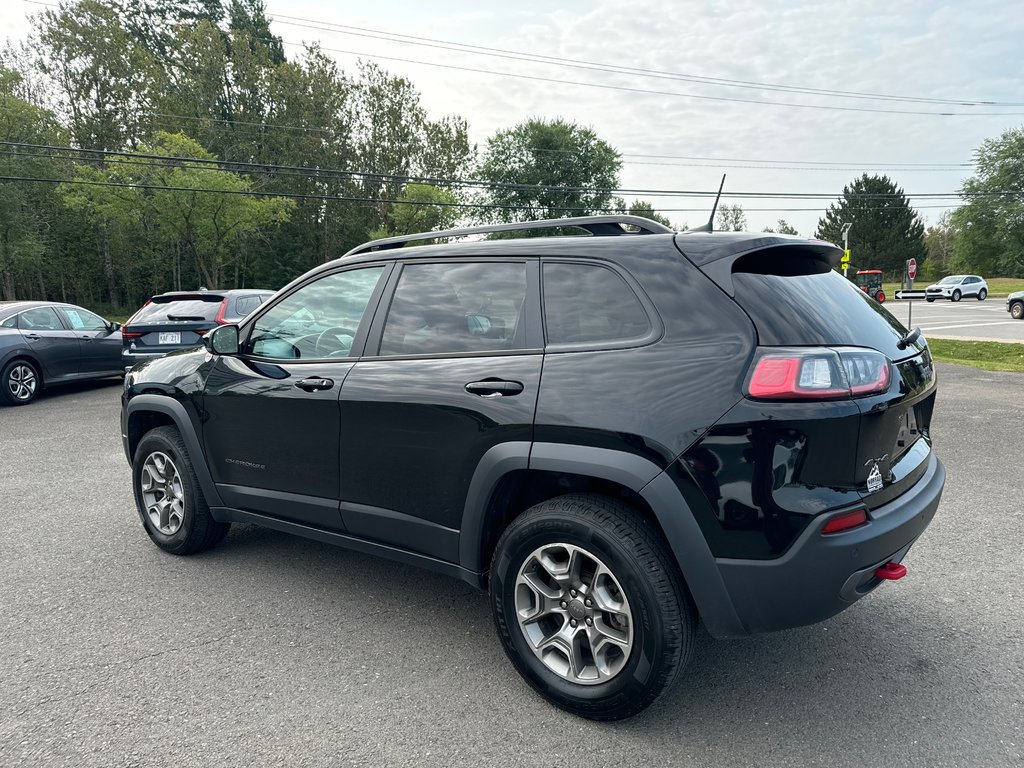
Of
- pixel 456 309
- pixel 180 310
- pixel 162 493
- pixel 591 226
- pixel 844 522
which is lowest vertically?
pixel 162 493

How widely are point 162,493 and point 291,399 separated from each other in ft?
4.90

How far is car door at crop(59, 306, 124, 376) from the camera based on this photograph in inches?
427

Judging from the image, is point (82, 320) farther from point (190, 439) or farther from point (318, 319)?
point (318, 319)

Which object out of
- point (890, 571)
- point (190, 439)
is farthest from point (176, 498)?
point (890, 571)

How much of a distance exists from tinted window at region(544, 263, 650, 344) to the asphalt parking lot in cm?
143

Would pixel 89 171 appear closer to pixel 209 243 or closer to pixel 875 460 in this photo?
pixel 209 243

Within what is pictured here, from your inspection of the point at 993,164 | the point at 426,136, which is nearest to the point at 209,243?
the point at 426,136

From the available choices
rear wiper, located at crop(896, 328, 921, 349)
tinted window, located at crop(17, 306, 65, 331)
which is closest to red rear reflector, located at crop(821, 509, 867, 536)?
rear wiper, located at crop(896, 328, 921, 349)

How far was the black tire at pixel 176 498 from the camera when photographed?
383cm

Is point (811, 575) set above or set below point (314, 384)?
below

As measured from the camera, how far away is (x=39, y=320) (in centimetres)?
1035

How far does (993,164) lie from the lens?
58.1 metres

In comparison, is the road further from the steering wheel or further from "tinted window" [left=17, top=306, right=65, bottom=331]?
"tinted window" [left=17, top=306, right=65, bottom=331]

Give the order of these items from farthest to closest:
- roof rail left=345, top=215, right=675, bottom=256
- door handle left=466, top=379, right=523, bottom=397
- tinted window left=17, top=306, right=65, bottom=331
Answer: tinted window left=17, top=306, right=65, bottom=331 < roof rail left=345, top=215, right=675, bottom=256 < door handle left=466, top=379, right=523, bottom=397
